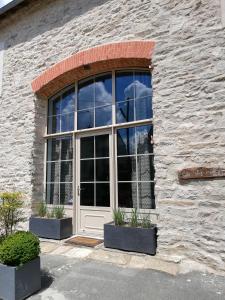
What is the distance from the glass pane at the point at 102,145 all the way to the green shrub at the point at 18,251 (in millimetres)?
2454

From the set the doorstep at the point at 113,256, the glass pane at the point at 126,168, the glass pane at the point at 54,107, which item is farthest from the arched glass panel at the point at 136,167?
the glass pane at the point at 54,107

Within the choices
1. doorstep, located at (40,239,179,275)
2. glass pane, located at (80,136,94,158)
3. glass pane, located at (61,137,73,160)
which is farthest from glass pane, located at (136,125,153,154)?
doorstep, located at (40,239,179,275)

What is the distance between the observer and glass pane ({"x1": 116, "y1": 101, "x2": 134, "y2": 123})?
470cm

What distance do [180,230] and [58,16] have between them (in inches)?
202

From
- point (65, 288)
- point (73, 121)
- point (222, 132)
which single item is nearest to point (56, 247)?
point (65, 288)

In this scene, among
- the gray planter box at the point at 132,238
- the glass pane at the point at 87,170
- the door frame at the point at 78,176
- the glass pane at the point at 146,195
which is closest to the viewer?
the gray planter box at the point at 132,238

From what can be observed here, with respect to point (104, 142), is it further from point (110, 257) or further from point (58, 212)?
point (110, 257)

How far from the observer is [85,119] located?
5266 millimetres

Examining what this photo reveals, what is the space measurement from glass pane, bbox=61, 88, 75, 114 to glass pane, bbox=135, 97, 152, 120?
1.60 metres

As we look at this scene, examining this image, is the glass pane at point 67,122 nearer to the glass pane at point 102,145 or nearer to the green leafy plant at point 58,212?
the glass pane at point 102,145

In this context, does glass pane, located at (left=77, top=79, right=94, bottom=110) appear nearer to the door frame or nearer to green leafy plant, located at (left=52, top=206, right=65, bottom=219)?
the door frame

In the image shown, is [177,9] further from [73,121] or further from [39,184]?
[39,184]

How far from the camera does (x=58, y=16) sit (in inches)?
222

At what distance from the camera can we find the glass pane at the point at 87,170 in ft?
16.5
